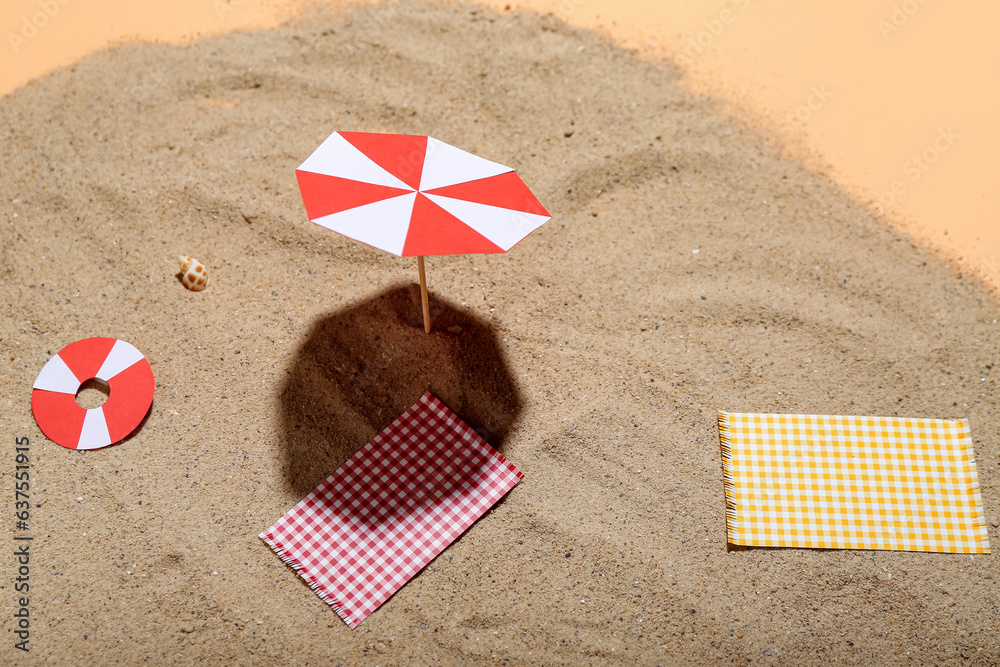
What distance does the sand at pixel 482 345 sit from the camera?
217 centimetres

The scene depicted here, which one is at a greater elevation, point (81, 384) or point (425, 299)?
point (425, 299)

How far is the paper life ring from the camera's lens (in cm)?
234

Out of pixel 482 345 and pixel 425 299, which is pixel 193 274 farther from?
pixel 482 345

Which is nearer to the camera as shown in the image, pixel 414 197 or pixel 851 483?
pixel 414 197

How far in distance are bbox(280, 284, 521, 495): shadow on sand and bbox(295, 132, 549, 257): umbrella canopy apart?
0.61m

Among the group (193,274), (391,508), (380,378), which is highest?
(193,274)

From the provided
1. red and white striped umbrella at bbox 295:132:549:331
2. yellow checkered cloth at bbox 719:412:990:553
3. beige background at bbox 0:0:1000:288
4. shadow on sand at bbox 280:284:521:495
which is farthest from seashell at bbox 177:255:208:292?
yellow checkered cloth at bbox 719:412:990:553

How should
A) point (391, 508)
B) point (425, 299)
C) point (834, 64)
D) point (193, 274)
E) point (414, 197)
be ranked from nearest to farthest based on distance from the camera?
1. point (414, 197)
2. point (391, 508)
3. point (425, 299)
4. point (193, 274)
5. point (834, 64)

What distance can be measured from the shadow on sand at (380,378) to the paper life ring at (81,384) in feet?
1.54

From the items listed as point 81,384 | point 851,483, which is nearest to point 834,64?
point 851,483

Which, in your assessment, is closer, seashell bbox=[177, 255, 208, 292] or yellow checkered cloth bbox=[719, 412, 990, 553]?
yellow checkered cloth bbox=[719, 412, 990, 553]

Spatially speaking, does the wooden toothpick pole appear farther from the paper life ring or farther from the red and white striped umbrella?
the paper life ring

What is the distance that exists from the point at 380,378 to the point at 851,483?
5.16ft

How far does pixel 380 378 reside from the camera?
2.52 metres
